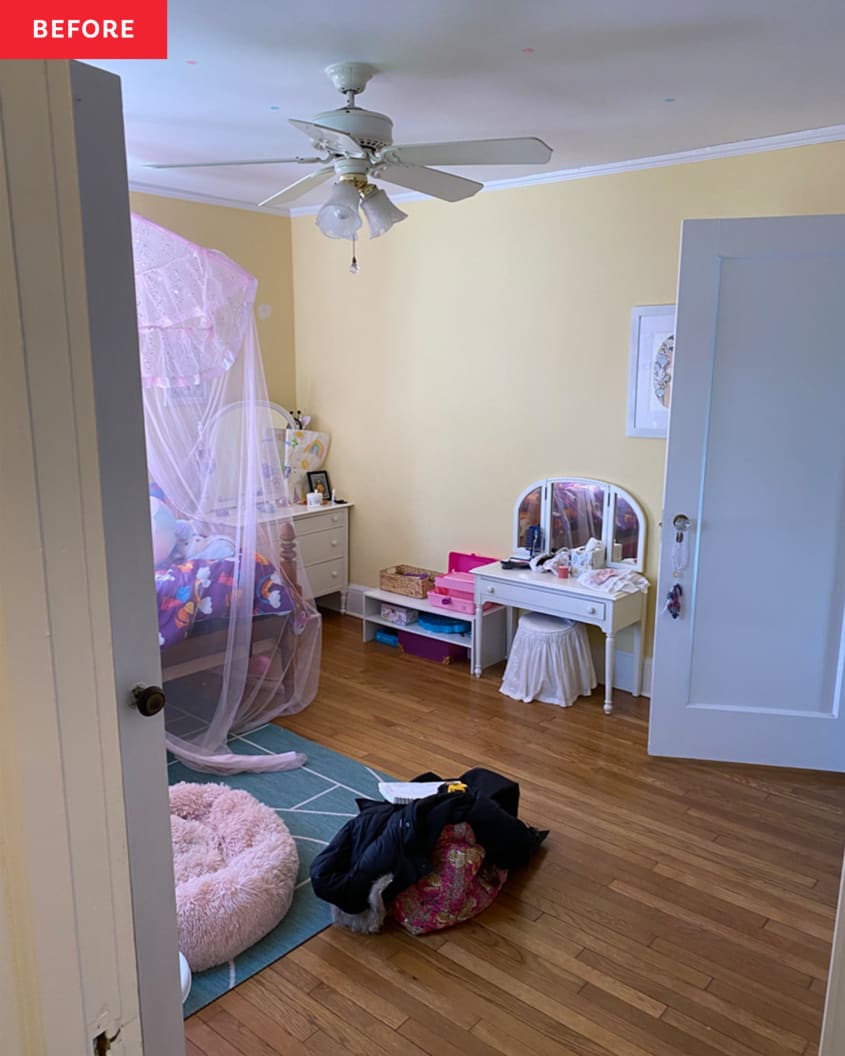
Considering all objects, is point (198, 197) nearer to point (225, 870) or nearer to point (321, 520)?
point (321, 520)

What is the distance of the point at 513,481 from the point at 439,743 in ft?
4.91

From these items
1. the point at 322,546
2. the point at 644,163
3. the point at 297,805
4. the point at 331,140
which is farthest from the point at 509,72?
the point at 322,546

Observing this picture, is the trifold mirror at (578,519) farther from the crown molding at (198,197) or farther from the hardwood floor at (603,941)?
the crown molding at (198,197)

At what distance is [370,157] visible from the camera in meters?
2.52

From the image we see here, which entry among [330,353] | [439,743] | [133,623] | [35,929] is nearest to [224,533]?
[439,743]

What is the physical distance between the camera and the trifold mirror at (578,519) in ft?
12.9

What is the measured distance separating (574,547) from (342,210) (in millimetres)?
2187

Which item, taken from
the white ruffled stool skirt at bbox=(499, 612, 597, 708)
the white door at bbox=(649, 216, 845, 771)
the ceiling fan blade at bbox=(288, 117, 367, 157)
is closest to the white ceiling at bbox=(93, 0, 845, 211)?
the ceiling fan blade at bbox=(288, 117, 367, 157)

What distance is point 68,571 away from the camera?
758 mm

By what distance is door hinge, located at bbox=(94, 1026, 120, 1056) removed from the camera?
0.84 m

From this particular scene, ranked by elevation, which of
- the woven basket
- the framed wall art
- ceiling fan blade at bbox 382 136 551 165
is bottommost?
the woven basket

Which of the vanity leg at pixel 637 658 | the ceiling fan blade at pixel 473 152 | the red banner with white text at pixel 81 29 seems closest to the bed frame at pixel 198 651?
the vanity leg at pixel 637 658

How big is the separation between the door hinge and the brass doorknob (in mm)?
382

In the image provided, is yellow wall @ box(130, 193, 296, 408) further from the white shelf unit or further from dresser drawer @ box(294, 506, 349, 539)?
the white shelf unit
